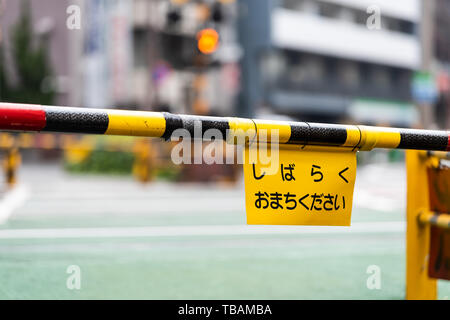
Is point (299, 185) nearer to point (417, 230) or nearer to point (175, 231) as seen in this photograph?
point (417, 230)

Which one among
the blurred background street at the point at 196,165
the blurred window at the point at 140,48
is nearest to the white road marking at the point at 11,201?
the blurred background street at the point at 196,165

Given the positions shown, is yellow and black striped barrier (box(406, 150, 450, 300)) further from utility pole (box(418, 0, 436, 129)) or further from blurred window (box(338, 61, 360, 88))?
blurred window (box(338, 61, 360, 88))

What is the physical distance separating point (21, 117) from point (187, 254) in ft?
10.9

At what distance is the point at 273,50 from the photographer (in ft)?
113

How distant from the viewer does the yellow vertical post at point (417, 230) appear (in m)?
3.18

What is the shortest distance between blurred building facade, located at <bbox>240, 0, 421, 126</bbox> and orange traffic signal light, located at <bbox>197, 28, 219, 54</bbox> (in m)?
17.7

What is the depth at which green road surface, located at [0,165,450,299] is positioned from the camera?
12.6ft

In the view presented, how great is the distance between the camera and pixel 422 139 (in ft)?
8.70

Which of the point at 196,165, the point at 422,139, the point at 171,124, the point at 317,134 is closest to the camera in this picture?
the point at 171,124

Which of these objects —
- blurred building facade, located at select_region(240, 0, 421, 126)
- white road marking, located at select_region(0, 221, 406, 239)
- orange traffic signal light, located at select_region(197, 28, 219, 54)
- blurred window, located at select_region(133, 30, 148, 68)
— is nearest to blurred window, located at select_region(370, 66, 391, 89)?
blurred building facade, located at select_region(240, 0, 421, 126)

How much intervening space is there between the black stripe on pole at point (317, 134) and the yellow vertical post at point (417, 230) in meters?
0.82

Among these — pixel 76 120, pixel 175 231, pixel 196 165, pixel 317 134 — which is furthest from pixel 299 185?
pixel 196 165

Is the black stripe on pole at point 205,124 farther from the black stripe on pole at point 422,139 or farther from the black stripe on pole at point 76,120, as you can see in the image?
the black stripe on pole at point 422,139
